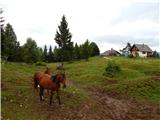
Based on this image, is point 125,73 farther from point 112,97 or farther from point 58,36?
point 58,36

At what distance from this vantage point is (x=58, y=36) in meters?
84.1

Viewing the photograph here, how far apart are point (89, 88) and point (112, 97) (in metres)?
4.13

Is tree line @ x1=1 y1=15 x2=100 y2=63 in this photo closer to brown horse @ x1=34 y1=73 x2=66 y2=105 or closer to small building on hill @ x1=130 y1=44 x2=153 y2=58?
small building on hill @ x1=130 y1=44 x2=153 y2=58

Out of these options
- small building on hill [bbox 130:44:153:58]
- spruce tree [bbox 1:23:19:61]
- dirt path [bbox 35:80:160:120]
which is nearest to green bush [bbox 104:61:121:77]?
dirt path [bbox 35:80:160:120]

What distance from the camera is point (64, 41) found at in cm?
8250

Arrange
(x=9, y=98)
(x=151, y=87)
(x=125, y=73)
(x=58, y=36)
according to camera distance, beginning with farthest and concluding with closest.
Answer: (x=58, y=36)
(x=125, y=73)
(x=151, y=87)
(x=9, y=98)

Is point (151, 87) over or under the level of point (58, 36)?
under

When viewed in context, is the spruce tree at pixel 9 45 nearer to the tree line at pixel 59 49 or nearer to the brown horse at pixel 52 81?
the tree line at pixel 59 49

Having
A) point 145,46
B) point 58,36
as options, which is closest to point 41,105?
point 58,36

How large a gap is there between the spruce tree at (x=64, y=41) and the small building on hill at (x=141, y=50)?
122 feet

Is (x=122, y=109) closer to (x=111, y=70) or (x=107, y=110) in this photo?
(x=107, y=110)

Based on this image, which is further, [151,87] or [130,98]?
[151,87]

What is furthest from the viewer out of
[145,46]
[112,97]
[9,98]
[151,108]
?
[145,46]

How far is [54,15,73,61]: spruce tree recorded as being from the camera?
3155 inches
